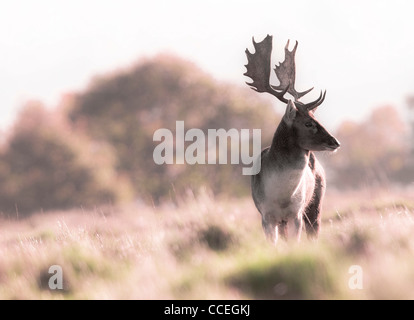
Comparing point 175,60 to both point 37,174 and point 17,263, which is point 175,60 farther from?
point 17,263

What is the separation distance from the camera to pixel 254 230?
25.6ft

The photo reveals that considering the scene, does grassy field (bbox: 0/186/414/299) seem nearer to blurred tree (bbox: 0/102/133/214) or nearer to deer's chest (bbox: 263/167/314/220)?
deer's chest (bbox: 263/167/314/220)

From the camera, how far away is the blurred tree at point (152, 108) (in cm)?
3002

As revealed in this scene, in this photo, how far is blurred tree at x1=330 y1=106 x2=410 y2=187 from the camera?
43562 mm

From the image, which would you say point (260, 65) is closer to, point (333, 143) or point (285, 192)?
point (333, 143)

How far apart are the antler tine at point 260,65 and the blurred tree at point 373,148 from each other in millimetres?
34776

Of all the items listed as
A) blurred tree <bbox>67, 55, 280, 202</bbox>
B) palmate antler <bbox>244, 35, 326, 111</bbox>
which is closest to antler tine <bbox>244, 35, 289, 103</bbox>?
palmate antler <bbox>244, 35, 326, 111</bbox>

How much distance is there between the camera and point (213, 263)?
543 centimetres

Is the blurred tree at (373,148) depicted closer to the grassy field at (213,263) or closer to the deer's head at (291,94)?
the deer's head at (291,94)

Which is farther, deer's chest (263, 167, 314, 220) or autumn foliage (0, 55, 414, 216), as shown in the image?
autumn foliage (0, 55, 414, 216)

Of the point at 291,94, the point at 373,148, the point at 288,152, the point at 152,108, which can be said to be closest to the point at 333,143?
the point at 288,152

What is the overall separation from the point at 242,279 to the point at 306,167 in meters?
2.45

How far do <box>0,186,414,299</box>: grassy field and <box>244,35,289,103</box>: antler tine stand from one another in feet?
6.05
